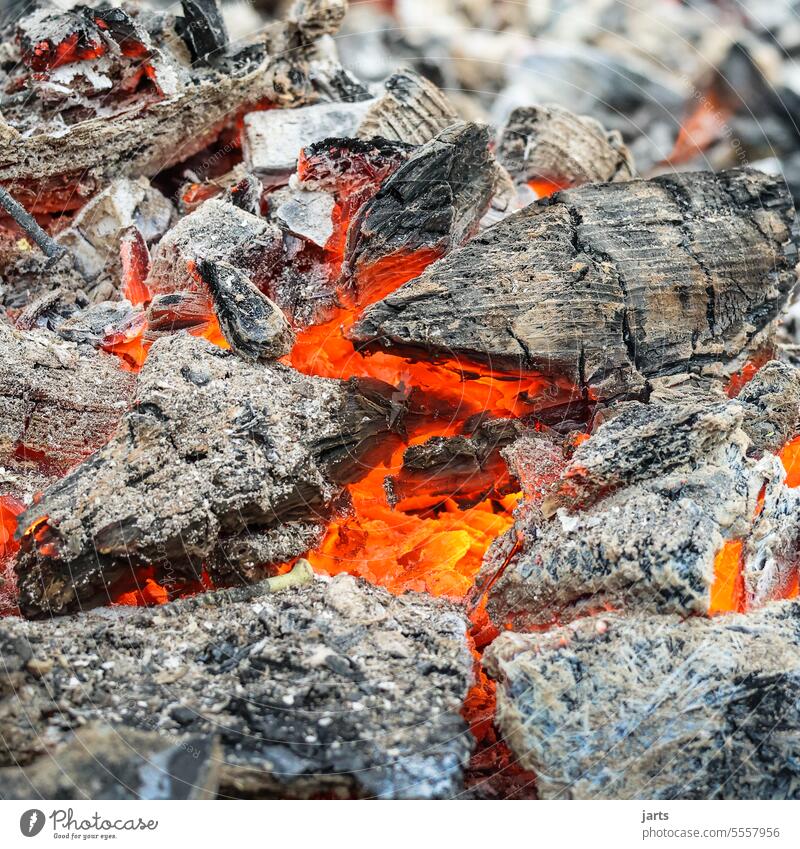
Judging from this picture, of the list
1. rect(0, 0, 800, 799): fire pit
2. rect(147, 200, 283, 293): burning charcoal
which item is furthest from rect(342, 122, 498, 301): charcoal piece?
rect(147, 200, 283, 293): burning charcoal

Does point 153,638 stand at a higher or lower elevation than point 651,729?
higher

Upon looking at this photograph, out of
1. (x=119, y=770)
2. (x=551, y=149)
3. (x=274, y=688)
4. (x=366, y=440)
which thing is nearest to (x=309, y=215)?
(x=366, y=440)

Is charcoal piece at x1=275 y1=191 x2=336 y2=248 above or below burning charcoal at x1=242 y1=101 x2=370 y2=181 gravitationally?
below

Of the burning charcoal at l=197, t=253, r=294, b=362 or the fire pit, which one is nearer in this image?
the fire pit

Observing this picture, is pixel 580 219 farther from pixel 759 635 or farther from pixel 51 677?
pixel 51 677

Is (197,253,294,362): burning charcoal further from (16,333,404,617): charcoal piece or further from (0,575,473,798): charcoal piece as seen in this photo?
(0,575,473,798): charcoal piece

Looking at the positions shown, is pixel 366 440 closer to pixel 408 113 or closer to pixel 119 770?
pixel 119 770

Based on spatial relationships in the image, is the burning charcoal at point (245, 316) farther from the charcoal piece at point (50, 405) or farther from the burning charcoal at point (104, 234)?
the burning charcoal at point (104, 234)

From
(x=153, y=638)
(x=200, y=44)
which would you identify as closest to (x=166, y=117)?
(x=200, y=44)
